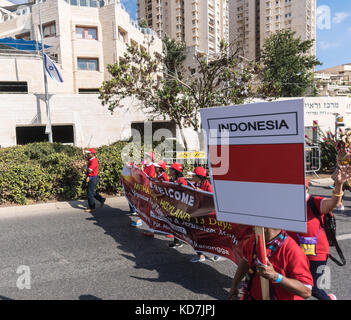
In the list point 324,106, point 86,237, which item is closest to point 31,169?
point 86,237

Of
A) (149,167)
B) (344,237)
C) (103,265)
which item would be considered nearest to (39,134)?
(149,167)

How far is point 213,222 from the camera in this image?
14.4 feet

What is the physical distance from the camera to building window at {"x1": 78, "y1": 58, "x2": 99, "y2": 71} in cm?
3450

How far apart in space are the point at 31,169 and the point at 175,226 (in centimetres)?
633

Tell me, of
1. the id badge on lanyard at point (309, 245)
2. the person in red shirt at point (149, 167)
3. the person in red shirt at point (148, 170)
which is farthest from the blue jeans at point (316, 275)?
the person in red shirt at point (149, 167)

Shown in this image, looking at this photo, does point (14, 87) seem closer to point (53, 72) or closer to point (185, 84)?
point (53, 72)

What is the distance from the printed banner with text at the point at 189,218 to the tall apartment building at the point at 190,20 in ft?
264

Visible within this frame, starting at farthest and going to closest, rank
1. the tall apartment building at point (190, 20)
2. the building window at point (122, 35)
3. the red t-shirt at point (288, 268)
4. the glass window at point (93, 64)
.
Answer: the tall apartment building at point (190, 20) → the building window at point (122, 35) → the glass window at point (93, 64) → the red t-shirt at point (288, 268)

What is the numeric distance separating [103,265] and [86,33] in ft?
118

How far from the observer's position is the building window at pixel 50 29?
33.5 meters

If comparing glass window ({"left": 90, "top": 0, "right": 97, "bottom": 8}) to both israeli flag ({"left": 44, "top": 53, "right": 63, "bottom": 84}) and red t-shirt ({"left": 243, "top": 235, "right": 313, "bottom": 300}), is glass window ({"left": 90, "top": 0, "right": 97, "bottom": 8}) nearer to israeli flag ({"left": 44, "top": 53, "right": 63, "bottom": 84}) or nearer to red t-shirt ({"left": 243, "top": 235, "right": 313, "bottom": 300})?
israeli flag ({"left": 44, "top": 53, "right": 63, "bottom": 84})

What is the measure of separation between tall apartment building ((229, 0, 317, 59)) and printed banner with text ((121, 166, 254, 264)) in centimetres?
8697

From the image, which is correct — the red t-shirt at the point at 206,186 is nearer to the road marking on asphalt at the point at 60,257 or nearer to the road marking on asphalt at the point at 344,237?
the road marking on asphalt at the point at 60,257

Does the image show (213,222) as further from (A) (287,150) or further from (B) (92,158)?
(B) (92,158)
